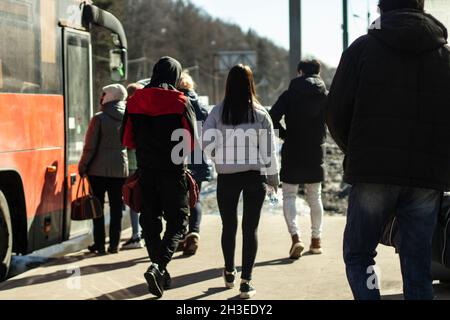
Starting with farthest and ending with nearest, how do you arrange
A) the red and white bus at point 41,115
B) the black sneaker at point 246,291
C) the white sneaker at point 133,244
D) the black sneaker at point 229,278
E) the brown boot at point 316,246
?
the white sneaker at point 133,244, the brown boot at point 316,246, the red and white bus at point 41,115, the black sneaker at point 229,278, the black sneaker at point 246,291

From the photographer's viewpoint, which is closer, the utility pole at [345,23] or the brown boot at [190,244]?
the brown boot at [190,244]

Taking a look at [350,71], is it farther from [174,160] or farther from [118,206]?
[118,206]

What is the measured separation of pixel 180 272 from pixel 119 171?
1.52 meters

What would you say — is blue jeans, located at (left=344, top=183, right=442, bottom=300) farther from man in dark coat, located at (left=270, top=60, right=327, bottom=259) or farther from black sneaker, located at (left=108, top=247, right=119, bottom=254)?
black sneaker, located at (left=108, top=247, right=119, bottom=254)

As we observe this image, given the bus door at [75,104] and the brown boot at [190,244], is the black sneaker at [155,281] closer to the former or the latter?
the brown boot at [190,244]

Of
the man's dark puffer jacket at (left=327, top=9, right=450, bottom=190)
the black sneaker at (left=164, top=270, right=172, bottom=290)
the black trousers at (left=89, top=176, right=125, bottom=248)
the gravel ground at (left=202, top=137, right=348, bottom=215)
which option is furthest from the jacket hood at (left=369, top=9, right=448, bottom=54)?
the gravel ground at (left=202, top=137, right=348, bottom=215)

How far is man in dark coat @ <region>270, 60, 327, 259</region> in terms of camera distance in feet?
28.0

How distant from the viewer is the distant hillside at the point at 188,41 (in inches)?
3782

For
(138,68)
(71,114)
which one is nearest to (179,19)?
(138,68)

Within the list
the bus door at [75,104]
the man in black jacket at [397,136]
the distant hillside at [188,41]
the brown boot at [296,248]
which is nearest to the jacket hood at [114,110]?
the bus door at [75,104]

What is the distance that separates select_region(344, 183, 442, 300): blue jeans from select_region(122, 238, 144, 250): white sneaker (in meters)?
5.20

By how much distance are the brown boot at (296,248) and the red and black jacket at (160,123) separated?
2.04 metres

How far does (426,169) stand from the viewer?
442cm

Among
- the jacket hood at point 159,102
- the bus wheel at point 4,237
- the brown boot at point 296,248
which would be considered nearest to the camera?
the jacket hood at point 159,102
